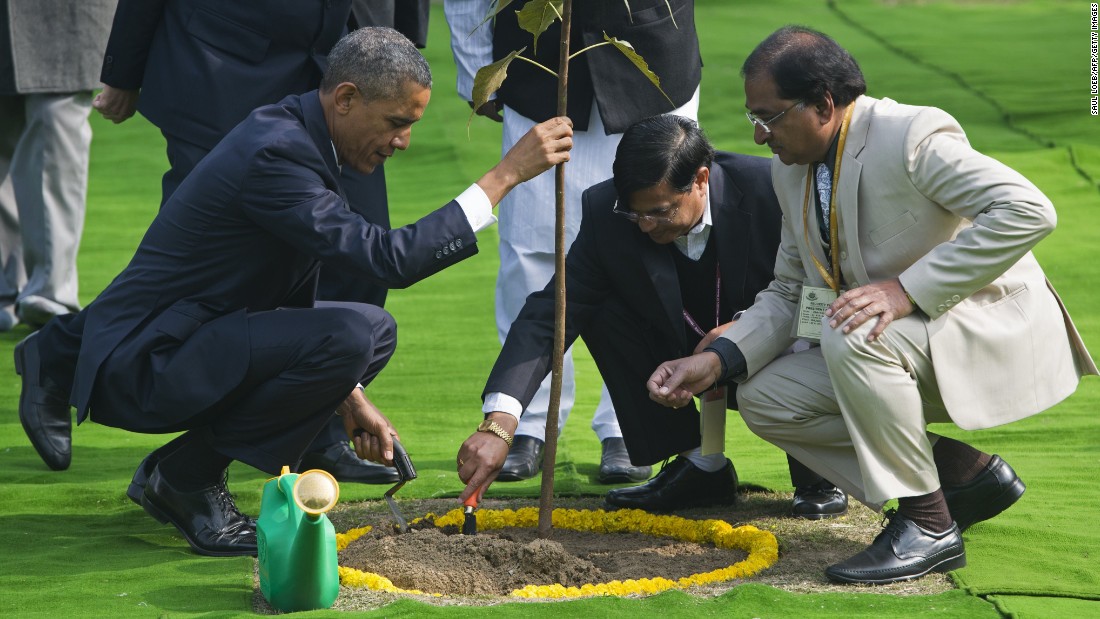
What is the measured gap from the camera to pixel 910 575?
3.01 m

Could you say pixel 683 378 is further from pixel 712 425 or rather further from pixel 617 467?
pixel 617 467

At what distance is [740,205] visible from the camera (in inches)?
144

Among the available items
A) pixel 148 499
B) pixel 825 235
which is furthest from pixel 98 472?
pixel 825 235

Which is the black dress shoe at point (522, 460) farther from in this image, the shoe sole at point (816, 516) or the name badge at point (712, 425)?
the shoe sole at point (816, 516)

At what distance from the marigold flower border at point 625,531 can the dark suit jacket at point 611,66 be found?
1251 mm

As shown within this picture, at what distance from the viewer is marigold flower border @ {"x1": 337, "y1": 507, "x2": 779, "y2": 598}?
2965 millimetres

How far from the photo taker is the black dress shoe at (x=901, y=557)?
3000mm

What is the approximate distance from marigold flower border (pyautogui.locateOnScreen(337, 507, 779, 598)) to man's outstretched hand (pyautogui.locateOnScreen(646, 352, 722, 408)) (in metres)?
0.37

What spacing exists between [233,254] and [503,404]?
761 mm

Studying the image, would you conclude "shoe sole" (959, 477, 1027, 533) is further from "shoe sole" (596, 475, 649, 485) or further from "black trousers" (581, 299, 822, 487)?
"shoe sole" (596, 475, 649, 485)

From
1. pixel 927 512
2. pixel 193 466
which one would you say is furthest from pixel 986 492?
pixel 193 466

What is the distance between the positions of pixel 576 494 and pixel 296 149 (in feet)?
4.31

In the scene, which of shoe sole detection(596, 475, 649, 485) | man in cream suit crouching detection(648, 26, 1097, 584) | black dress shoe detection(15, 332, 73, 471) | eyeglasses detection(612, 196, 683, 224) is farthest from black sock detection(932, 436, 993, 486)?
black dress shoe detection(15, 332, 73, 471)

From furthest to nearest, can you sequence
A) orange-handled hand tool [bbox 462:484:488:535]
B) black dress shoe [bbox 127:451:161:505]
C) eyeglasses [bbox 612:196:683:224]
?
black dress shoe [bbox 127:451:161:505] → eyeglasses [bbox 612:196:683:224] → orange-handled hand tool [bbox 462:484:488:535]
